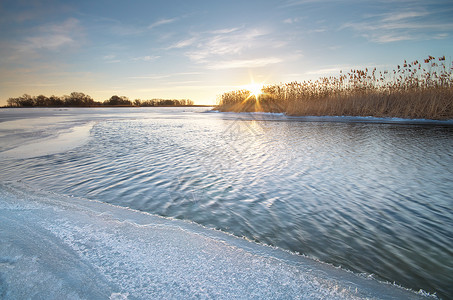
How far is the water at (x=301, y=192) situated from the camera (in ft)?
6.02

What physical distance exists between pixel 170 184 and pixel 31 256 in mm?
1893

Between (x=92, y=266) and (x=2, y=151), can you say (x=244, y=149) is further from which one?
(x=2, y=151)

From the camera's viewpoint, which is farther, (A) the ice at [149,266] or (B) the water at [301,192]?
(B) the water at [301,192]

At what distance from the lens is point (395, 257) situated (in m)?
1.76

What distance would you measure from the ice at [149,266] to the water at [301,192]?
250mm

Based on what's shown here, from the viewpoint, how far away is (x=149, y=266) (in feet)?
4.79

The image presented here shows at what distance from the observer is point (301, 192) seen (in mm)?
3068

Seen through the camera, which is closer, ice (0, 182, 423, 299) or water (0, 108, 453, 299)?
ice (0, 182, 423, 299)

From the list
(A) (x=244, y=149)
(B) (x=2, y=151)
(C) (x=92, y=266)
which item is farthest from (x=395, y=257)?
(B) (x=2, y=151)

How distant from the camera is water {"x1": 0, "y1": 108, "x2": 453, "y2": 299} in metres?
1.83

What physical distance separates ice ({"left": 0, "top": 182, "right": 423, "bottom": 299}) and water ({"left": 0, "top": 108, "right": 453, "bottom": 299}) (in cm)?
25

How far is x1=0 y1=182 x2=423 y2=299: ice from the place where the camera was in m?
1.26

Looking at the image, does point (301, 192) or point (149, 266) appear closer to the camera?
point (149, 266)

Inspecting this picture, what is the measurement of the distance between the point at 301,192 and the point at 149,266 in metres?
2.18
